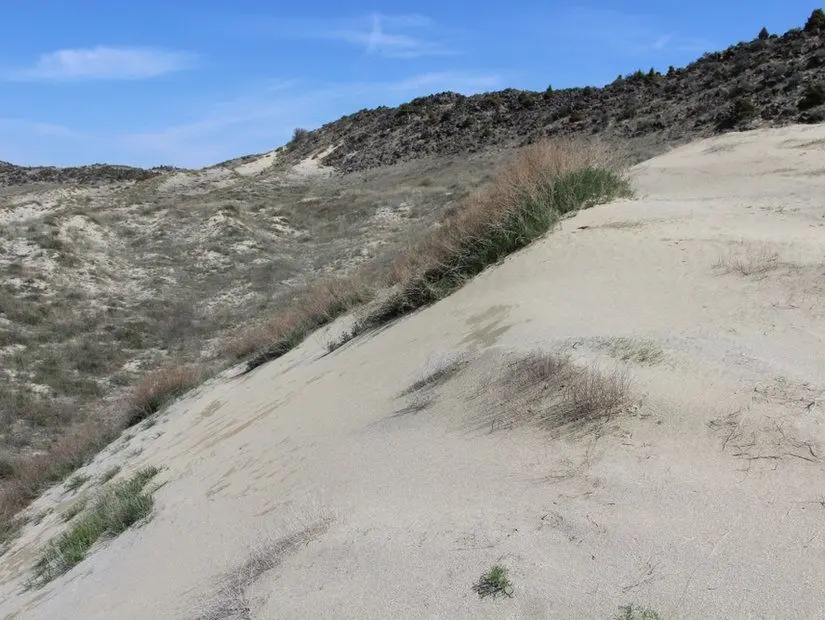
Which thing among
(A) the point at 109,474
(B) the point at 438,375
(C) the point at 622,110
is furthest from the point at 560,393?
(C) the point at 622,110

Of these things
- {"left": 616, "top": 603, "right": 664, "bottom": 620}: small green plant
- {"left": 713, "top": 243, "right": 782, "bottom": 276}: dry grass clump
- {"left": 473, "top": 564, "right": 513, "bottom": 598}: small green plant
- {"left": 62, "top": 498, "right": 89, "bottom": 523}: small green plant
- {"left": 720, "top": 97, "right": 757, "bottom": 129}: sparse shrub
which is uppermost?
{"left": 720, "top": 97, "right": 757, "bottom": 129}: sparse shrub

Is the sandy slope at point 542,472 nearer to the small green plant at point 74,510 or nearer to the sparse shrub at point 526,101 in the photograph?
the small green plant at point 74,510

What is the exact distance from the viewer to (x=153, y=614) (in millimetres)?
3521

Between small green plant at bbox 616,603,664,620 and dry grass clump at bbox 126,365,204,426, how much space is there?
976 cm

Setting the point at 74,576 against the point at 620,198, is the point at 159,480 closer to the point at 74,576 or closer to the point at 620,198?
the point at 74,576

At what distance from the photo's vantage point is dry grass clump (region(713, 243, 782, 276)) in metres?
5.39

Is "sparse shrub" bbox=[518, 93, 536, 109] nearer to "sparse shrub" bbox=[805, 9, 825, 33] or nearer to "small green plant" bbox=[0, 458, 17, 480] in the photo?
"sparse shrub" bbox=[805, 9, 825, 33]

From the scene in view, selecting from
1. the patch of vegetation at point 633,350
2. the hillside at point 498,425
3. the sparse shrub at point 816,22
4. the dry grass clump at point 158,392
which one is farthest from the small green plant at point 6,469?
the sparse shrub at point 816,22

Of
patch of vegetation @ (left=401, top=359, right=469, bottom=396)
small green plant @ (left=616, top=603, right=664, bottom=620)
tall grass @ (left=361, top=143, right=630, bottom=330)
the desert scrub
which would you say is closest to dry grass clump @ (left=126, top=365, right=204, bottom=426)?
tall grass @ (left=361, top=143, right=630, bottom=330)

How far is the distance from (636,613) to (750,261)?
422cm

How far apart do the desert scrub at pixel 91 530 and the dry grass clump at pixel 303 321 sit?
4.35 metres

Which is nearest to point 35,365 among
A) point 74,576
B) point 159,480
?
point 159,480

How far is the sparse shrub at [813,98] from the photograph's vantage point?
17.6 meters

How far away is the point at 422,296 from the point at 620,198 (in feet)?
10.4
